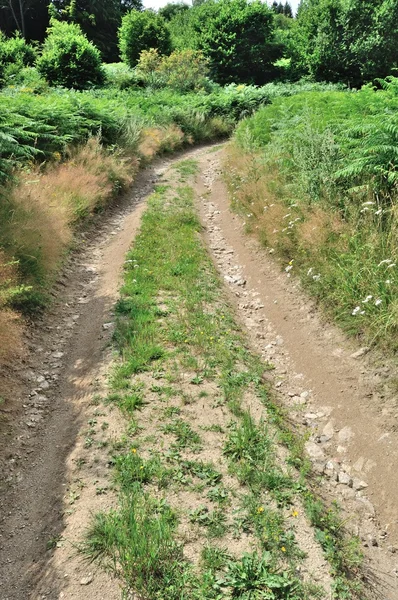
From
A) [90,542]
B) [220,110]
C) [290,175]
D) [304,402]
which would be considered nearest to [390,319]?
[304,402]

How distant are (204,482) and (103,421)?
4.55ft

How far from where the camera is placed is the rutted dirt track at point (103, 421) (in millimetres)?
3613

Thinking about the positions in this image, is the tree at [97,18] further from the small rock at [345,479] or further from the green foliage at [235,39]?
the small rock at [345,479]

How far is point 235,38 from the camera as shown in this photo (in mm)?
36188

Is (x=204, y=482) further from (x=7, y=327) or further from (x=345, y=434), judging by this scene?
(x=7, y=327)

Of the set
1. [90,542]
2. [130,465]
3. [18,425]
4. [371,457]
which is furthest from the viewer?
[18,425]

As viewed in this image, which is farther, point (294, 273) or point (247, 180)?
point (247, 180)

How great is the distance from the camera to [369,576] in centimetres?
356

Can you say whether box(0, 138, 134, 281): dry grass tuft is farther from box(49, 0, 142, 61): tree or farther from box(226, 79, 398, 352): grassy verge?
box(49, 0, 142, 61): tree

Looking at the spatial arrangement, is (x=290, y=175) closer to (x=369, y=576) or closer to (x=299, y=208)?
(x=299, y=208)

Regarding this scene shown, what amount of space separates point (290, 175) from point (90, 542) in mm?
8170

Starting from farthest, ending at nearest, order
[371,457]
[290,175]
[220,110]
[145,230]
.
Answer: [220,110], [145,230], [290,175], [371,457]

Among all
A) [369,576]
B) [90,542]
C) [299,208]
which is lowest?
[369,576]

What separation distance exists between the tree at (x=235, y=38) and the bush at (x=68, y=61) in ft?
44.0
